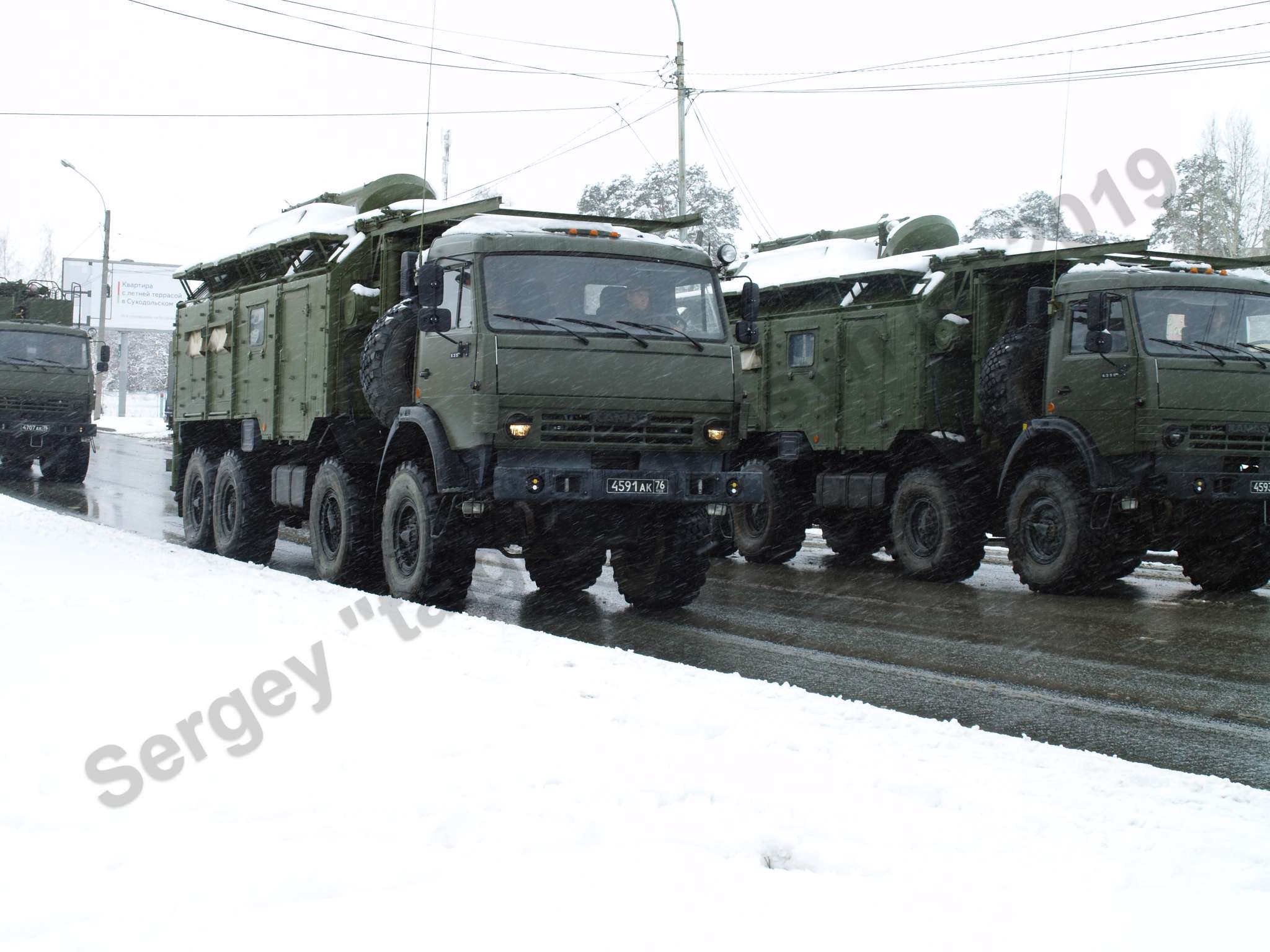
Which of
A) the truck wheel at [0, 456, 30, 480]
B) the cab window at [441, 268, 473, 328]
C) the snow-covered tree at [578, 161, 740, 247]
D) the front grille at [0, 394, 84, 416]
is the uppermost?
the snow-covered tree at [578, 161, 740, 247]

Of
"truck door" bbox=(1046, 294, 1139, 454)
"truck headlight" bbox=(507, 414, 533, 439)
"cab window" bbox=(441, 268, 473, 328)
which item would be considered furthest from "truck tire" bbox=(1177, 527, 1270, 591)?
"cab window" bbox=(441, 268, 473, 328)

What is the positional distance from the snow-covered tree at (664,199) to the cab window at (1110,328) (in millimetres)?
46466

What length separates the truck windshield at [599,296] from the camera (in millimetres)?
9625

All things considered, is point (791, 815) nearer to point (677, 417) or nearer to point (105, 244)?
point (677, 417)

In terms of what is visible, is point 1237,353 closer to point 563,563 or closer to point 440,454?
point 563,563

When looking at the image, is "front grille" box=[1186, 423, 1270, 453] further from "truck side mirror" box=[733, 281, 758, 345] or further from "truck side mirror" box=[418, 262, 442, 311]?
"truck side mirror" box=[418, 262, 442, 311]

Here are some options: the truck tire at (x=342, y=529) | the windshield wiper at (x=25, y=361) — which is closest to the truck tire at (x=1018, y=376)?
the truck tire at (x=342, y=529)

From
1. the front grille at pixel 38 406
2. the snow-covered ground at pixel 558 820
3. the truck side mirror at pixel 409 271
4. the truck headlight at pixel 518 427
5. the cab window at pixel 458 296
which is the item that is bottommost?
the snow-covered ground at pixel 558 820

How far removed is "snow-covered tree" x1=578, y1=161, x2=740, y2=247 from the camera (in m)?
A: 59.1

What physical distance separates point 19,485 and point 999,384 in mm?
19175

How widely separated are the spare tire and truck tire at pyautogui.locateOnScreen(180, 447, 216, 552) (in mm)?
4702

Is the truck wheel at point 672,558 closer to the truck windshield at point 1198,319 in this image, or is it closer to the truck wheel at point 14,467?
the truck windshield at point 1198,319

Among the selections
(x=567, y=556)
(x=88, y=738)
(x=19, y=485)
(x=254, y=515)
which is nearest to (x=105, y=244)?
(x=19, y=485)

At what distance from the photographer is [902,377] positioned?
46.2 feet
